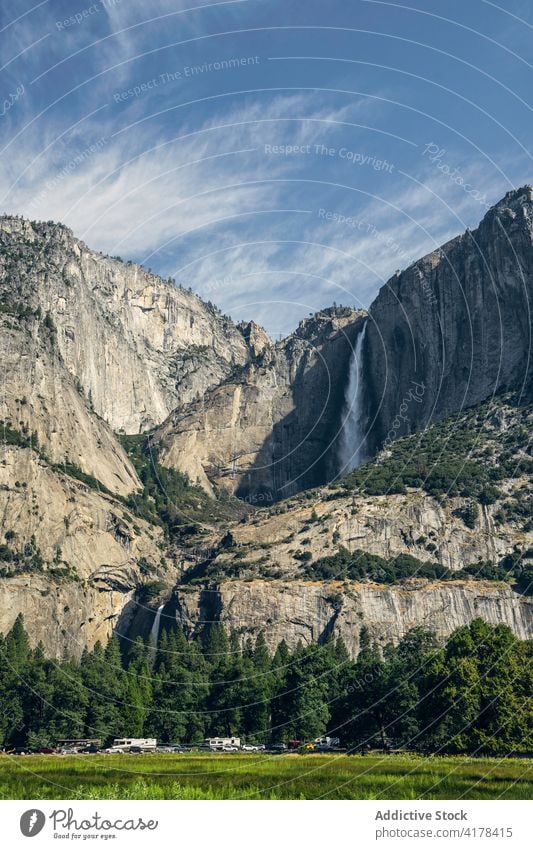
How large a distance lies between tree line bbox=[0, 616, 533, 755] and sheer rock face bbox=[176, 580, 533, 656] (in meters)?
19.0

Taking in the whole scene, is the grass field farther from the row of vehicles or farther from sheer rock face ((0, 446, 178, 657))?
sheer rock face ((0, 446, 178, 657))

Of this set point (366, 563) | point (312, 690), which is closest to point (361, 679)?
point (312, 690)

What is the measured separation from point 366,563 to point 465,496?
22.2 metres

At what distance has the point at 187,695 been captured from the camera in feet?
374

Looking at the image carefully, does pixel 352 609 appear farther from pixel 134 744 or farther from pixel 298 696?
pixel 134 744

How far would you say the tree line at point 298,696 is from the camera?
81.4 meters

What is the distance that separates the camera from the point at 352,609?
160 meters

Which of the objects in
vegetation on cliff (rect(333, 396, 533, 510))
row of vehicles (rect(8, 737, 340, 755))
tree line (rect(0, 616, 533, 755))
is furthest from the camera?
vegetation on cliff (rect(333, 396, 533, 510))

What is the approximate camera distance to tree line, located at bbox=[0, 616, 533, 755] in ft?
267

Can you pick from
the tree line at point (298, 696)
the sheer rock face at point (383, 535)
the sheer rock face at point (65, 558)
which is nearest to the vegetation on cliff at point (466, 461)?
the sheer rock face at point (383, 535)

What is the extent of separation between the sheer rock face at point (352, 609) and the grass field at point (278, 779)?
88.3 m

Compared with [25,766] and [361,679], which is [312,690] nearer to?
[361,679]
